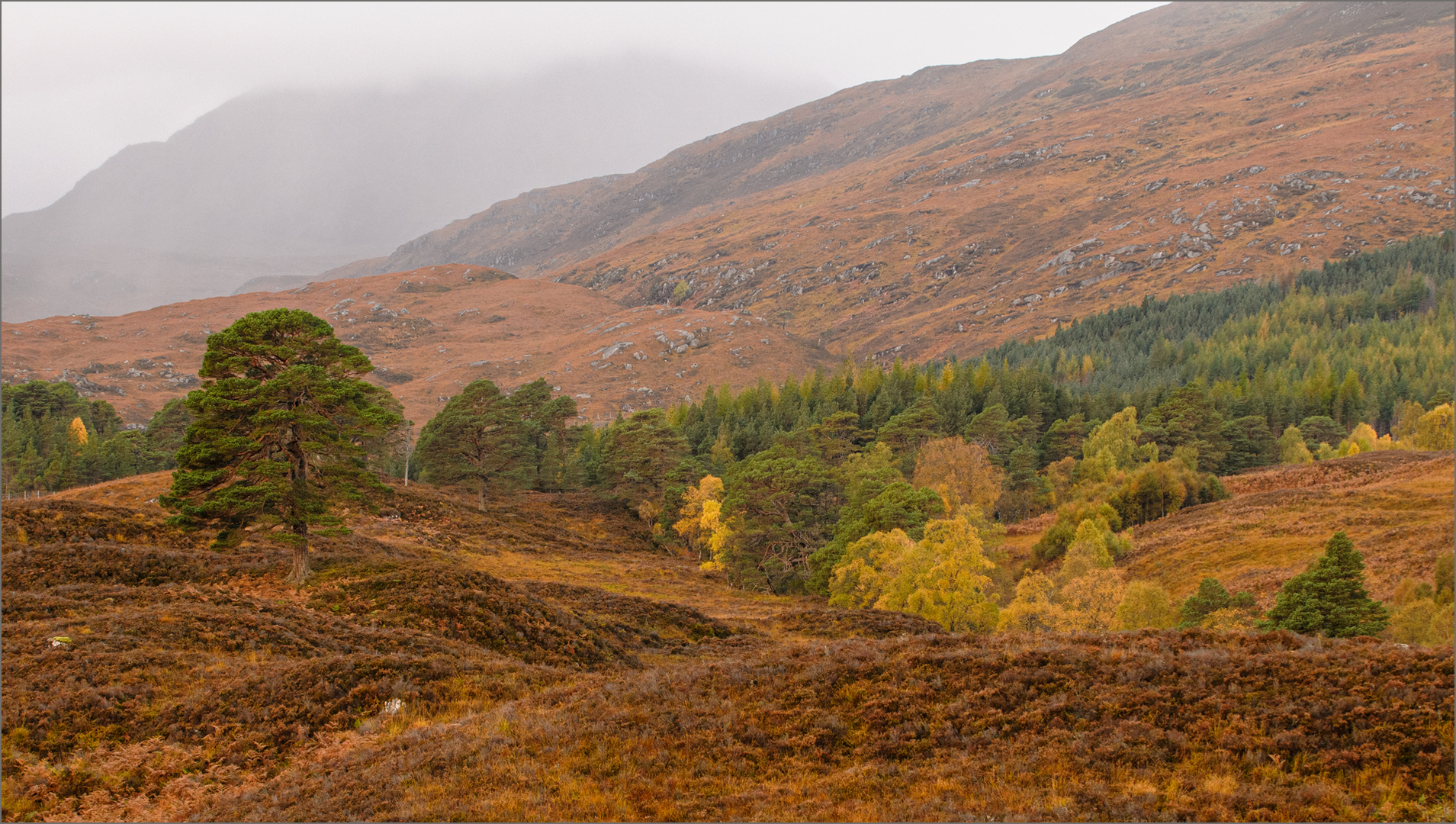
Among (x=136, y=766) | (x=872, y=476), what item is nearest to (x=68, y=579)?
(x=136, y=766)

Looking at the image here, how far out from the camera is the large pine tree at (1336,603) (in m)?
32.7

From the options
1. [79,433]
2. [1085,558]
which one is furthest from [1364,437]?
[79,433]

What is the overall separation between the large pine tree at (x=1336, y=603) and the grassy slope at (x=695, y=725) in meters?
19.4

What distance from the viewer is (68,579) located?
2936 centimetres

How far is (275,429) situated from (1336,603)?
157 ft

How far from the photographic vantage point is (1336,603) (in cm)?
3353

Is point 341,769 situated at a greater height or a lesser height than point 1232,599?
greater

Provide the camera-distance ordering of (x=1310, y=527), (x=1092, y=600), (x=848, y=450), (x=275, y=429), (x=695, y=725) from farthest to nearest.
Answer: (x=848, y=450) < (x=1310, y=527) < (x=1092, y=600) < (x=275, y=429) < (x=695, y=725)

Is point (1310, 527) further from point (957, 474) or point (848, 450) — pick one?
point (848, 450)

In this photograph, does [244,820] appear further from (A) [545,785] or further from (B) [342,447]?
(B) [342,447]

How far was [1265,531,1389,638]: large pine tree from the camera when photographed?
32719mm

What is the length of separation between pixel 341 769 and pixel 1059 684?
1579 centimetres

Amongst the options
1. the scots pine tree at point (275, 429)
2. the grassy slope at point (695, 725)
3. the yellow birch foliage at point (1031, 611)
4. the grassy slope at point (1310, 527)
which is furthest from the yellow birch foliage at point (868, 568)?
the scots pine tree at point (275, 429)

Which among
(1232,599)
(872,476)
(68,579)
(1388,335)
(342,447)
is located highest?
(342,447)
